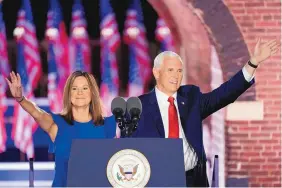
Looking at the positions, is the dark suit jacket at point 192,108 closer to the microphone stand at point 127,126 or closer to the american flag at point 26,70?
the microphone stand at point 127,126

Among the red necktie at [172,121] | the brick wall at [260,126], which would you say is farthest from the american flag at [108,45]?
the red necktie at [172,121]

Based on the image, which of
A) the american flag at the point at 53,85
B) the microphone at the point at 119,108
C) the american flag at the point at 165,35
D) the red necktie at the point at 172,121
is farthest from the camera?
the american flag at the point at 165,35

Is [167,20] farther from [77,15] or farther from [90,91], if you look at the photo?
[90,91]

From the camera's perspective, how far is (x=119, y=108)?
3.11 meters

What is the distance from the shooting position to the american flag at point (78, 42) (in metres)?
8.85

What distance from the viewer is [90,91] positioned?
3727mm

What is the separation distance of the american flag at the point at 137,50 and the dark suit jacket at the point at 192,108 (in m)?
4.67

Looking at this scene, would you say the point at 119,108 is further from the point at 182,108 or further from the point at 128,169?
the point at 182,108

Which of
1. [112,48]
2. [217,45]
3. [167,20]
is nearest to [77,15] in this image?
[112,48]

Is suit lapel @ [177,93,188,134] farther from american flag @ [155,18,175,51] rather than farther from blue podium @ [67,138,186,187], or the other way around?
american flag @ [155,18,175,51]

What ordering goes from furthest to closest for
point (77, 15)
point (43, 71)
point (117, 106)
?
point (43, 71) < point (77, 15) < point (117, 106)

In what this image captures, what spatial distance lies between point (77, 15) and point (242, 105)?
8.46 feet

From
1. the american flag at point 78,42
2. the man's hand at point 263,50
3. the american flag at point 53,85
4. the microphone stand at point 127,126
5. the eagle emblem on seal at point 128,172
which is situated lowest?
the eagle emblem on seal at point 128,172

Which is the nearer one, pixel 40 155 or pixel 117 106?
pixel 117 106
